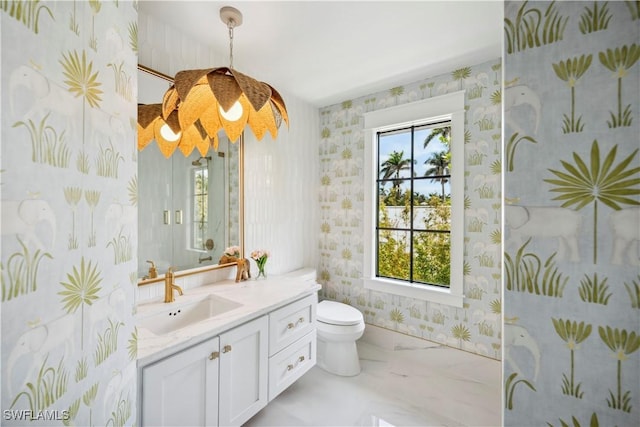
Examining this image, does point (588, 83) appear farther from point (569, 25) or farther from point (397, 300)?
point (397, 300)

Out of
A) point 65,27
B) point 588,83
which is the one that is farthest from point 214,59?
point 588,83

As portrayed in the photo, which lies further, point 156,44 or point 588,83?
point 156,44

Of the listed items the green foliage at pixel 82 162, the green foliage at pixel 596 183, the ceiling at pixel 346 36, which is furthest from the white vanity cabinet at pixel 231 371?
the ceiling at pixel 346 36

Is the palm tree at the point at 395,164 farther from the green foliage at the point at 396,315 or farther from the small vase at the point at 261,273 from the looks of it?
the small vase at the point at 261,273

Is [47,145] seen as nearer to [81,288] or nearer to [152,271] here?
[81,288]

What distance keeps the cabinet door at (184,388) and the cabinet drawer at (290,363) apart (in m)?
0.41

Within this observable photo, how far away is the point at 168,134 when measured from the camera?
1718 millimetres

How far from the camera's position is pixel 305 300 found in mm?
1970

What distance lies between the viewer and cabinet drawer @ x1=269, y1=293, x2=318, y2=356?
1708 mm

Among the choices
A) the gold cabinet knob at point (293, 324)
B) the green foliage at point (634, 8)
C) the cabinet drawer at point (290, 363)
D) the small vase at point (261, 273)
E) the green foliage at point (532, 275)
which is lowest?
the cabinet drawer at point (290, 363)

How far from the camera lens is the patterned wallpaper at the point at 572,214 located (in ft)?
1.59

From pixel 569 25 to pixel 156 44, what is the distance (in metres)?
2.03

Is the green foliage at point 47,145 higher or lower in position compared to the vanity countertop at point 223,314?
higher

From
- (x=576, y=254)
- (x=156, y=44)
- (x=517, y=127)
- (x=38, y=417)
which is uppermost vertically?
(x=156, y=44)
